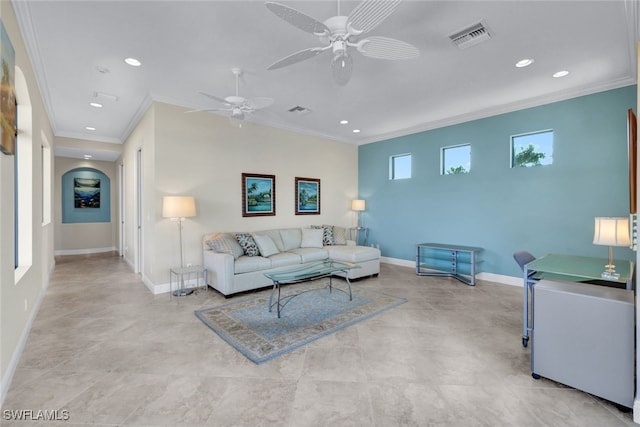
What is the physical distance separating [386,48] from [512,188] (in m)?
3.88

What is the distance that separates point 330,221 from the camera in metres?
6.91

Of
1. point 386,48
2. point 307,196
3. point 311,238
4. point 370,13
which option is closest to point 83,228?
point 307,196

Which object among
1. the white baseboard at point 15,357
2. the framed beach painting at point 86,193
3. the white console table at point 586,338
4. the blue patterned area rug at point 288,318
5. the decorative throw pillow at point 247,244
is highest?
the framed beach painting at point 86,193

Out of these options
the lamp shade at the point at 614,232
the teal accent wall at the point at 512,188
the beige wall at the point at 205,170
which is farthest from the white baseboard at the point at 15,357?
the teal accent wall at the point at 512,188

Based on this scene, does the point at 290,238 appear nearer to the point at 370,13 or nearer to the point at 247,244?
the point at 247,244

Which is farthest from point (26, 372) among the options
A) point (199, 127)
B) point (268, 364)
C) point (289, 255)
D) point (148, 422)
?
point (199, 127)

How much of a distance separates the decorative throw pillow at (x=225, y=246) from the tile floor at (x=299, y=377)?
111 cm

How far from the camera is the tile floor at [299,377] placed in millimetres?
1879

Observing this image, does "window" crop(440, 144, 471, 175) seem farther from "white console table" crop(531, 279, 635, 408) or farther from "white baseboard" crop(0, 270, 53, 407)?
"white baseboard" crop(0, 270, 53, 407)

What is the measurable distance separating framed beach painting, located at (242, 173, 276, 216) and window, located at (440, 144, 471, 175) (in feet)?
11.2

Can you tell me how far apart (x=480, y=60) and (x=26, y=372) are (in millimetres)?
5216

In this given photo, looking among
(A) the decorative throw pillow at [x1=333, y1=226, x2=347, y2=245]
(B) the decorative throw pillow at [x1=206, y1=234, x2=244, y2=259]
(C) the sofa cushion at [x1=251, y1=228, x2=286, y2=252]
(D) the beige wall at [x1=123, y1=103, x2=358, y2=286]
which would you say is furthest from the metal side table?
(A) the decorative throw pillow at [x1=333, y1=226, x2=347, y2=245]

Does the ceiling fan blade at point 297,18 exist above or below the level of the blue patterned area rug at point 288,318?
above

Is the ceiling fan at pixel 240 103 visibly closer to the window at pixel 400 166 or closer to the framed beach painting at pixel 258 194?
the framed beach painting at pixel 258 194
